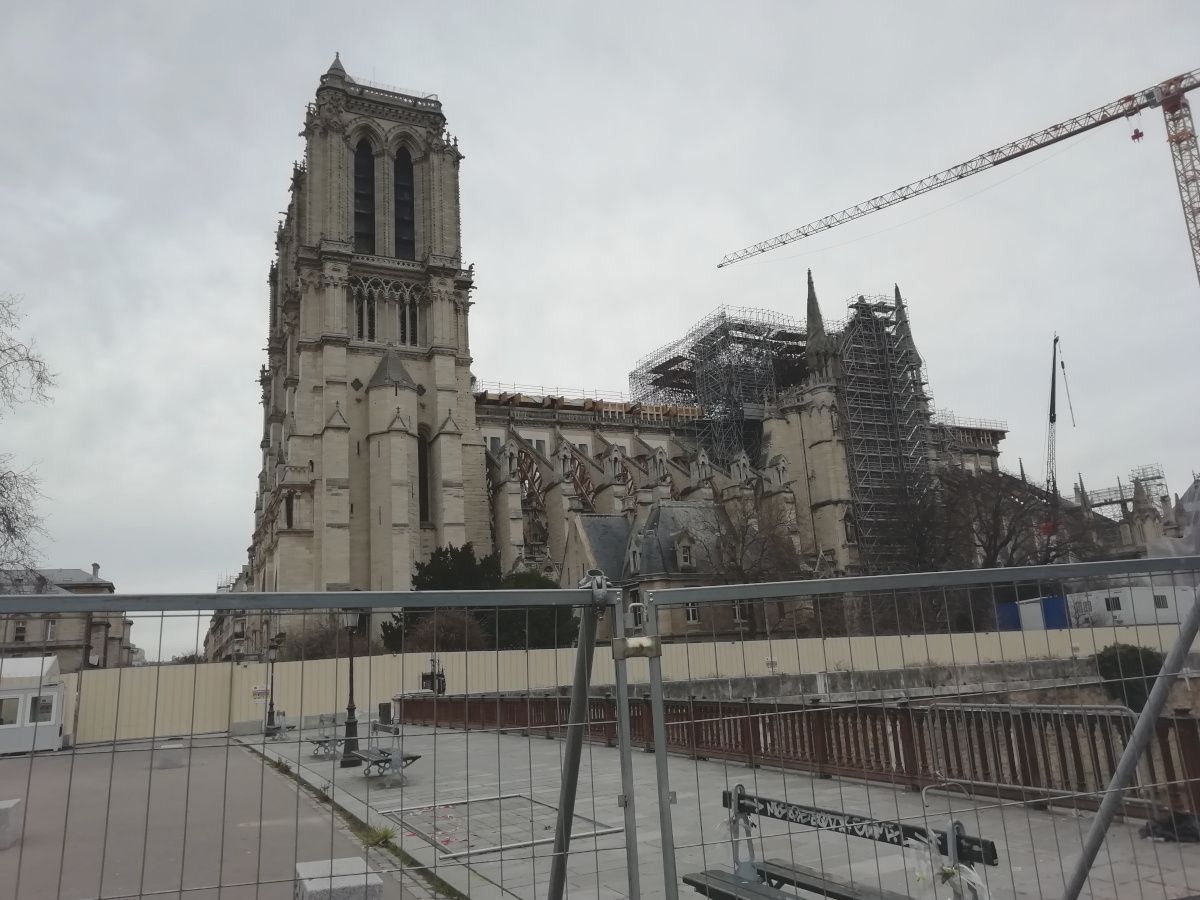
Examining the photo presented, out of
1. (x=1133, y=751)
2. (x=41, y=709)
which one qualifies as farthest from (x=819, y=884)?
(x=41, y=709)

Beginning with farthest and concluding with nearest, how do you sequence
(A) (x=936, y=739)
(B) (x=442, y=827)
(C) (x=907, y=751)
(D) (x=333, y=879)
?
(B) (x=442, y=827)
(C) (x=907, y=751)
(A) (x=936, y=739)
(D) (x=333, y=879)

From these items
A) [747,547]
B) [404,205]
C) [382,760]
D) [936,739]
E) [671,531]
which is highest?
[404,205]

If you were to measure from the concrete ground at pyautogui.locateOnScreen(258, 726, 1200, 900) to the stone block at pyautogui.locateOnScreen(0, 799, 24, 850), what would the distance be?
1.05 m

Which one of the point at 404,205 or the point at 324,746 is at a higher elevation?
the point at 404,205

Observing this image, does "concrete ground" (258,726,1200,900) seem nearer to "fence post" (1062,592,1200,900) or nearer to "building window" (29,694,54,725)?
"fence post" (1062,592,1200,900)

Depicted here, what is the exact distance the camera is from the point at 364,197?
55094 millimetres

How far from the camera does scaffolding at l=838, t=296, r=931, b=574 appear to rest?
5947 centimetres

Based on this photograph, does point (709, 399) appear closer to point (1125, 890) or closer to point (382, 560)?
point (382, 560)

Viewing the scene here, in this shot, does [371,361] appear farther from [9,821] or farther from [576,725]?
[576,725]

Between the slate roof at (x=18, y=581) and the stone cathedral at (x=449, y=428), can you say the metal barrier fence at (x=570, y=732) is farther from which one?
the stone cathedral at (x=449, y=428)

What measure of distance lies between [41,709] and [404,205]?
185 ft

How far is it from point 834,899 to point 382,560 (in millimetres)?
43532

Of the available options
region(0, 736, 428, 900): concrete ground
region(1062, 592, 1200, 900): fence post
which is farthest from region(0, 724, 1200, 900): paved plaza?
region(1062, 592, 1200, 900): fence post

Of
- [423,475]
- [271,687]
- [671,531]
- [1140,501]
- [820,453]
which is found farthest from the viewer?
[1140,501]
